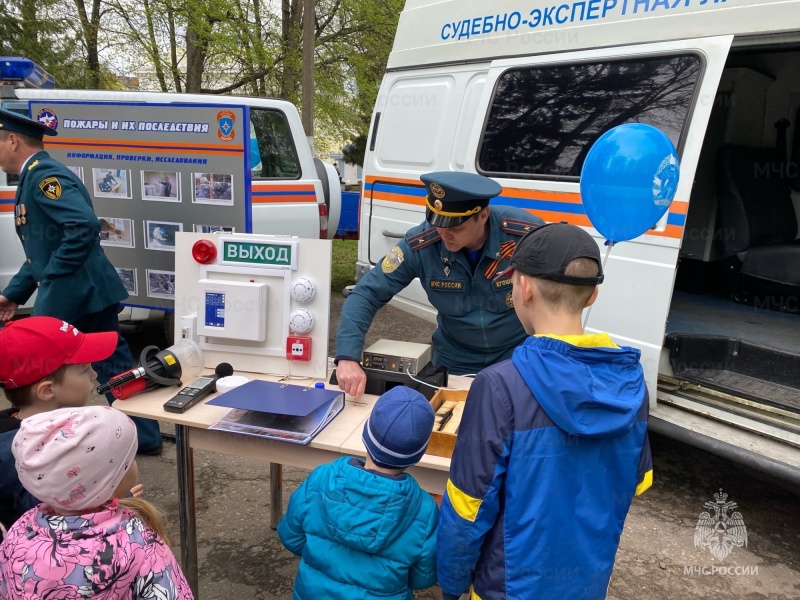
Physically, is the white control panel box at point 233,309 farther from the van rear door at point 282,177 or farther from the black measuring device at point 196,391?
the van rear door at point 282,177

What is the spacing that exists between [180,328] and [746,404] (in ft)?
9.28

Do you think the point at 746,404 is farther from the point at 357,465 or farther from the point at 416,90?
the point at 416,90

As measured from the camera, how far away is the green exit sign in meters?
2.58

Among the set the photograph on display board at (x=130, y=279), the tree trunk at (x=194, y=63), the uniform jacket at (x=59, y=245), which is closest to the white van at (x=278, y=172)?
the photograph on display board at (x=130, y=279)

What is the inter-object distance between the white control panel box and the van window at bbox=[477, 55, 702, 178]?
200 centimetres

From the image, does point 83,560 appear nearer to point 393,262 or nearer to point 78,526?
point 78,526

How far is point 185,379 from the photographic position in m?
2.60

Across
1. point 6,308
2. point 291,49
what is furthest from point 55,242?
point 291,49

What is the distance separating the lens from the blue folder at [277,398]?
210 centimetres

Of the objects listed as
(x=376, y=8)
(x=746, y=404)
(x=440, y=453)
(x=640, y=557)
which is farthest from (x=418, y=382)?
(x=376, y=8)

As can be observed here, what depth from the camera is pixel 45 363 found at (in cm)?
189

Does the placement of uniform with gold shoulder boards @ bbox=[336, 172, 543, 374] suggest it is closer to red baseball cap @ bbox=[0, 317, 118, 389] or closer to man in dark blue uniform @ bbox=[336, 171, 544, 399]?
man in dark blue uniform @ bbox=[336, 171, 544, 399]

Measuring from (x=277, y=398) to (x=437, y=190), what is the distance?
3.34 feet

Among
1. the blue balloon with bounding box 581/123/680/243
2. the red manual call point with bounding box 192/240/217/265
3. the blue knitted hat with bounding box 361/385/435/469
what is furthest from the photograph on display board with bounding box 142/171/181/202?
the blue knitted hat with bounding box 361/385/435/469
